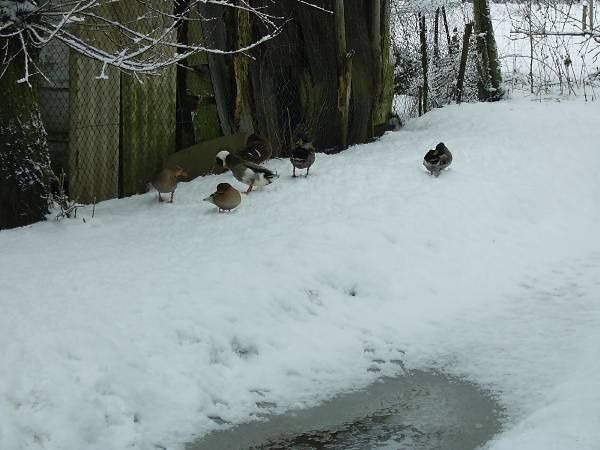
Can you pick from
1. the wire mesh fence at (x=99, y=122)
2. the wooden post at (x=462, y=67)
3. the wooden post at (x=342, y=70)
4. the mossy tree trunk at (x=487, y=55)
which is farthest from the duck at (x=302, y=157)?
the mossy tree trunk at (x=487, y=55)

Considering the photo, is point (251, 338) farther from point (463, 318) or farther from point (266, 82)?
point (266, 82)

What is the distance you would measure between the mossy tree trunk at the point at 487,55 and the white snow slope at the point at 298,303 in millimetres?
6079

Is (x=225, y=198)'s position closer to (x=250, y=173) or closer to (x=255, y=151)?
(x=250, y=173)

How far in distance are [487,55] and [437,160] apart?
720 cm

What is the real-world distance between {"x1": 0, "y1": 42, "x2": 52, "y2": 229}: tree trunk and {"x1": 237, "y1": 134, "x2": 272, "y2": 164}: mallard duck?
2.68 meters

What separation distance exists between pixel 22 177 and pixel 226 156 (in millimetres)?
2803

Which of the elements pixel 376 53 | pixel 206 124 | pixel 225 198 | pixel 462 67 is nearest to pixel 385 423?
pixel 225 198

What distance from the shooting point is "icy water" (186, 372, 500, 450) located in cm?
479

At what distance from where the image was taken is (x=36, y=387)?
4.83m

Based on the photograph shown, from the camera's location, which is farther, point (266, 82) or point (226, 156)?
point (266, 82)

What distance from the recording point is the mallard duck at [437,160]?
9422 mm

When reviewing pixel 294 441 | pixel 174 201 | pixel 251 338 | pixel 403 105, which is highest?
pixel 403 105

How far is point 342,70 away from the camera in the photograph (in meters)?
11.9

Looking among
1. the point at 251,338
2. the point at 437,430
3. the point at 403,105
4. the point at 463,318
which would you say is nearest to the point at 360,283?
the point at 463,318
